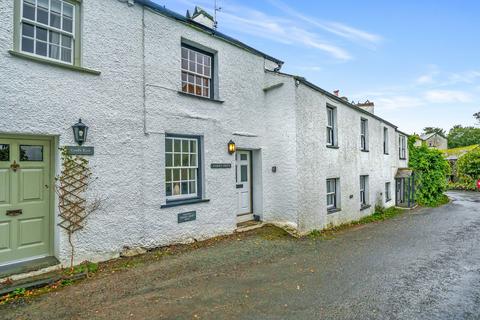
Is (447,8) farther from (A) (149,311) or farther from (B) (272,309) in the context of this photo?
(A) (149,311)

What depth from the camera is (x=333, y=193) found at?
12.0 meters

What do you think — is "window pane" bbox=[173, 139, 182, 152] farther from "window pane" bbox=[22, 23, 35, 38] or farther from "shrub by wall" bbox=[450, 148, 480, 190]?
"shrub by wall" bbox=[450, 148, 480, 190]

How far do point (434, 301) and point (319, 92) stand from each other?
8312 mm

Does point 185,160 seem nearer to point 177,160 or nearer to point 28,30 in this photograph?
point 177,160

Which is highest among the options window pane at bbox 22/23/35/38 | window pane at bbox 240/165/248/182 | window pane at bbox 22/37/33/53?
window pane at bbox 22/23/35/38

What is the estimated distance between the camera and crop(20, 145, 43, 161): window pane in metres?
5.35

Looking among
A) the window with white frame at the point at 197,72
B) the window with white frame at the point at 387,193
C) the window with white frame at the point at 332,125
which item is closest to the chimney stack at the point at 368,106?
the window with white frame at the point at 387,193

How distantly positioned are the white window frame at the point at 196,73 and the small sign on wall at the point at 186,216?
138 inches

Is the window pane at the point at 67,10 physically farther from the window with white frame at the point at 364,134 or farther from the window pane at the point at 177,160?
the window with white frame at the point at 364,134

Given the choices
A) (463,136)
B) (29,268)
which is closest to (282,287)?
(29,268)

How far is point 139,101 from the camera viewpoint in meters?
6.71

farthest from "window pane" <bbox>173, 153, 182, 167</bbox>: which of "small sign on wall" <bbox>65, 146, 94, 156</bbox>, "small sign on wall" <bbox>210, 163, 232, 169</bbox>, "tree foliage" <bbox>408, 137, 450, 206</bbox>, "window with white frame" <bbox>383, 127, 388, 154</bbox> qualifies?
"tree foliage" <bbox>408, 137, 450, 206</bbox>

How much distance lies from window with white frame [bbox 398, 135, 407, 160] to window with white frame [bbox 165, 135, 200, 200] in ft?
60.5

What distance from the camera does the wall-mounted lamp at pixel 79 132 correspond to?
559 cm
